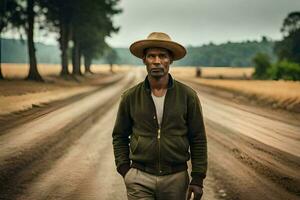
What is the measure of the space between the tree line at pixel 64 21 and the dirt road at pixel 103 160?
803 inches

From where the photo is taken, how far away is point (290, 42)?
240 feet

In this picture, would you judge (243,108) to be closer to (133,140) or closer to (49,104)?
(49,104)

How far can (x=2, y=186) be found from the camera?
700 centimetres

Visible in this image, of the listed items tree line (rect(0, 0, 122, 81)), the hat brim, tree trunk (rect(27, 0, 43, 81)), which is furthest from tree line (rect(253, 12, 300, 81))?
the hat brim

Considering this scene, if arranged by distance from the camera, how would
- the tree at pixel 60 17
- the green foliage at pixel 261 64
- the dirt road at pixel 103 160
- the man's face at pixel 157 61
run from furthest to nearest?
1. the green foliage at pixel 261 64
2. the tree at pixel 60 17
3. the dirt road at pixel 103 160
4. the man's face at pixel 157 61

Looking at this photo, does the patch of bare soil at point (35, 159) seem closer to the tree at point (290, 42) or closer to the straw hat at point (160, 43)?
the straw hat at point (160, 43)

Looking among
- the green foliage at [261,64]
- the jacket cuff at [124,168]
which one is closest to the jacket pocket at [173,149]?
the jacket cuff at [124,168]

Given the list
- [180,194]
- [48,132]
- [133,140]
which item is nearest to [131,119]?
[133,140]

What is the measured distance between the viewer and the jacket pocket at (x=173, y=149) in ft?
11.9

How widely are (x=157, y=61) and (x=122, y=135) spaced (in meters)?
0.74

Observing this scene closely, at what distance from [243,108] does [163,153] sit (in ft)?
54.3

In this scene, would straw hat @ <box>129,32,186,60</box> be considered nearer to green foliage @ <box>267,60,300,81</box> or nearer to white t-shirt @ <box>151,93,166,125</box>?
white t-shirt @ <box>151,93,166,125</box>

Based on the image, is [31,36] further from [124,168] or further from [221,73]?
[221,73]

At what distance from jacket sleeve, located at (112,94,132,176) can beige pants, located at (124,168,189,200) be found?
0.13 metres
